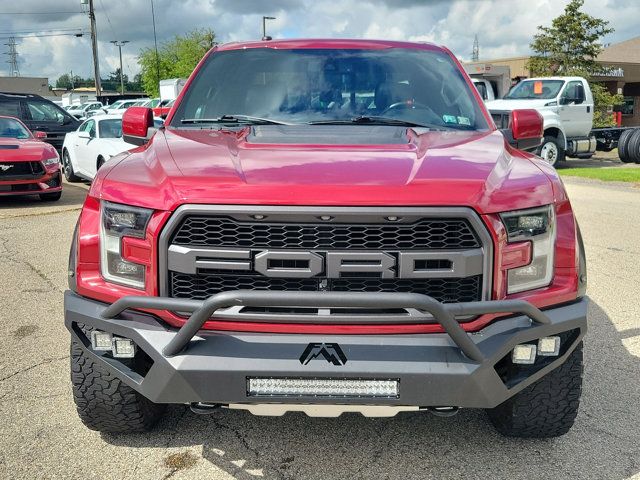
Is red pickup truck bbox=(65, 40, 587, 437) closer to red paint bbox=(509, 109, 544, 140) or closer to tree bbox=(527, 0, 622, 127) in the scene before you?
red paint bbox=(509, 109, 544, 140)

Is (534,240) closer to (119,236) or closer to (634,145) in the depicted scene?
(119,236)

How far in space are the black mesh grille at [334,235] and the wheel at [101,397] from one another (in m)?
0.83

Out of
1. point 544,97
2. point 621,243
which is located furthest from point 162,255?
point 544,97

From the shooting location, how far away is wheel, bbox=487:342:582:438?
115 inches

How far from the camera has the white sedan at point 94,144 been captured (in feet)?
37.6

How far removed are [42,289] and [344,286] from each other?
13.3ft

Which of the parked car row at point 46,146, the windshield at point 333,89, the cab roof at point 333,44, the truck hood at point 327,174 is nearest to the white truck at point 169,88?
the parked car row at point 46,146

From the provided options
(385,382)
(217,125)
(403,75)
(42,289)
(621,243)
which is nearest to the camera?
(385,382)

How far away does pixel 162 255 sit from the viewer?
101 inches

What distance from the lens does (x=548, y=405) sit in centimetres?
296

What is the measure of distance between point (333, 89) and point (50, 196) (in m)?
8.54

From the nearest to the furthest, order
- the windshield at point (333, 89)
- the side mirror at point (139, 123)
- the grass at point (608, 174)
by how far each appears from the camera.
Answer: the windshield at point (333, 89) < the side mirror at point (139, 123) < the grass at point (608, 174)

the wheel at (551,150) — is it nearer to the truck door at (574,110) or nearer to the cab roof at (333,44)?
the truck door at (574,110)

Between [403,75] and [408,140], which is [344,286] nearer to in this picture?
[408,140]
